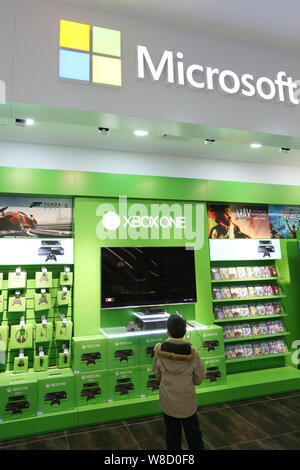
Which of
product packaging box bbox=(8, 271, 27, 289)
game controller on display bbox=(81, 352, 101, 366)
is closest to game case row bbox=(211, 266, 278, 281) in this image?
game controller on display bbox=(81, 352, 101, 366)

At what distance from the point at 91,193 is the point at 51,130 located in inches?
35.5

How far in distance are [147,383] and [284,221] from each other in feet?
11.4

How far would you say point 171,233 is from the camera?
15.0 ft

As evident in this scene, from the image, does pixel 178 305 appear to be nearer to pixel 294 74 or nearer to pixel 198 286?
pixel 198 286

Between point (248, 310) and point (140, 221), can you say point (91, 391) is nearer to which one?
point (140, 221)

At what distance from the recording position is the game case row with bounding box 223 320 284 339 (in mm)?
4719

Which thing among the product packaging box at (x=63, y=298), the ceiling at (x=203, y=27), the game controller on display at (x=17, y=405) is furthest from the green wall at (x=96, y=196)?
the ceiling at (x=203, y=27)

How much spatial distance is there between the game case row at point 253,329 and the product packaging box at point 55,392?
2308mm

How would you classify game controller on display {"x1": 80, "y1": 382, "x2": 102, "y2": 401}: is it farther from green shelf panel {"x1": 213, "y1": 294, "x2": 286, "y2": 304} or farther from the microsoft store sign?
the microsoft store sign

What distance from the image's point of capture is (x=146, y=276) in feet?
13.8

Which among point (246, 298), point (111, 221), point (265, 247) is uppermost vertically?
point (111, 221)

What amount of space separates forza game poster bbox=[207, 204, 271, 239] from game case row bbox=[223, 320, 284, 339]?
4.53 feet

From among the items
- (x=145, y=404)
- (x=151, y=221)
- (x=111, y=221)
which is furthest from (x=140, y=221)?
(x=145, y=404)

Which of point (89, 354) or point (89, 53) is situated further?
point (89, 354)
